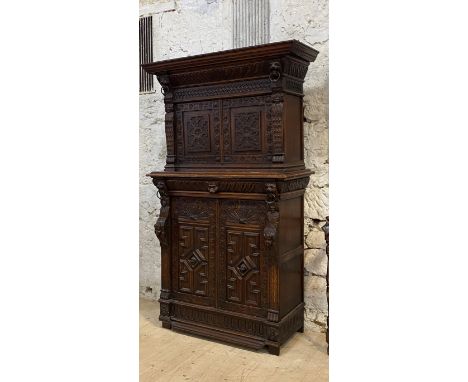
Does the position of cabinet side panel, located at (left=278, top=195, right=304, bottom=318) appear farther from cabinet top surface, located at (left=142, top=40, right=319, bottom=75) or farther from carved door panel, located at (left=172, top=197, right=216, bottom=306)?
cabinet top surface, located at (left=142, top=40, right=319, bottom=75)

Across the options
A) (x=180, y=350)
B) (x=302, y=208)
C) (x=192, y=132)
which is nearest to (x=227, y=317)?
(x=180, y=350)

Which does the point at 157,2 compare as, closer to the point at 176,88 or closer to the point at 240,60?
the point at 176,88

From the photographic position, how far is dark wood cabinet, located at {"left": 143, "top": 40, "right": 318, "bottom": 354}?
2.98 metres

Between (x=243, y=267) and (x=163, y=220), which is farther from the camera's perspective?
(x=163, y=220)

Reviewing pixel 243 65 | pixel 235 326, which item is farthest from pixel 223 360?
pixel 243 65

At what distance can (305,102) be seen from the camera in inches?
131

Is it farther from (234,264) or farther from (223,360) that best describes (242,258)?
(223,360)

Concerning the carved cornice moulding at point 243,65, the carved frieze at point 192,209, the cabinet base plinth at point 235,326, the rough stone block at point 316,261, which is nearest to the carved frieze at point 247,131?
the carved cornice moulding at point 243,65

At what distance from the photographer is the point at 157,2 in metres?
4.03

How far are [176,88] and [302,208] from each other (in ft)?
4.48

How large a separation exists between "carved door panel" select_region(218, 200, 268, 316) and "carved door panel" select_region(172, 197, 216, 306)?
0.30 feet

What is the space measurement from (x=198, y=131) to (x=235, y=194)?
1.97 feet

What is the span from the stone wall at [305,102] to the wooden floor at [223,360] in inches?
14.6

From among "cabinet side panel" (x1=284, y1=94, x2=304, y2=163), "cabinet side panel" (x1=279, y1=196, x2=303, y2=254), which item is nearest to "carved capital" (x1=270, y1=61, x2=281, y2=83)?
"cabinet side panel" (x1=284, y1=94, x2=304, y2=163)
